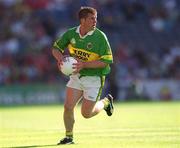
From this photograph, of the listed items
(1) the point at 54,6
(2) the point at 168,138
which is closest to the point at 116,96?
(1) the point at 54,6

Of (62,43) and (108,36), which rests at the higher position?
(108,36)

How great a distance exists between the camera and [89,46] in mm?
14875

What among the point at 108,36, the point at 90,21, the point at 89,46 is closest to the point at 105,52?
the point at 89,46

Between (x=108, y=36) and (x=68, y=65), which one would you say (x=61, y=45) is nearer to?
(x=68, y=65)

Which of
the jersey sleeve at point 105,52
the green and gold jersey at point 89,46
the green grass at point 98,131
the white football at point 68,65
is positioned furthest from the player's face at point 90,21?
the green grass at point 98,131

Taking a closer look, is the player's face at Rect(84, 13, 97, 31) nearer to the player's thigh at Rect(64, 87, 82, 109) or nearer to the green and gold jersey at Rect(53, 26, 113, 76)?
the green and gold jersey at Rect(53, 26, 113, 76)

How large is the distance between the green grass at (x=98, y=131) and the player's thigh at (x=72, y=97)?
0.76m

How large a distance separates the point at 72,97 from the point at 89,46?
1.07m

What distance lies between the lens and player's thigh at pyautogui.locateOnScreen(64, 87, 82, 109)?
1478cm

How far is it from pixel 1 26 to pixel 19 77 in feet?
12.1

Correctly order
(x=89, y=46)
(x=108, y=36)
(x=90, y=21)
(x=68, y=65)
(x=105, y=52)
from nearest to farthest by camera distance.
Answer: (x=68, y=65)
(x=90, y=21)
(x=105, y=52)
(x=89, y=46)
(x=108, y=36)

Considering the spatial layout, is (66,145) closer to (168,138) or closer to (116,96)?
(168,138)

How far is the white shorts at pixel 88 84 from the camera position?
49.3 feet

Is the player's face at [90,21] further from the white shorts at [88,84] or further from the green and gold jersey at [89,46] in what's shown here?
the white shorts at [88,84]
